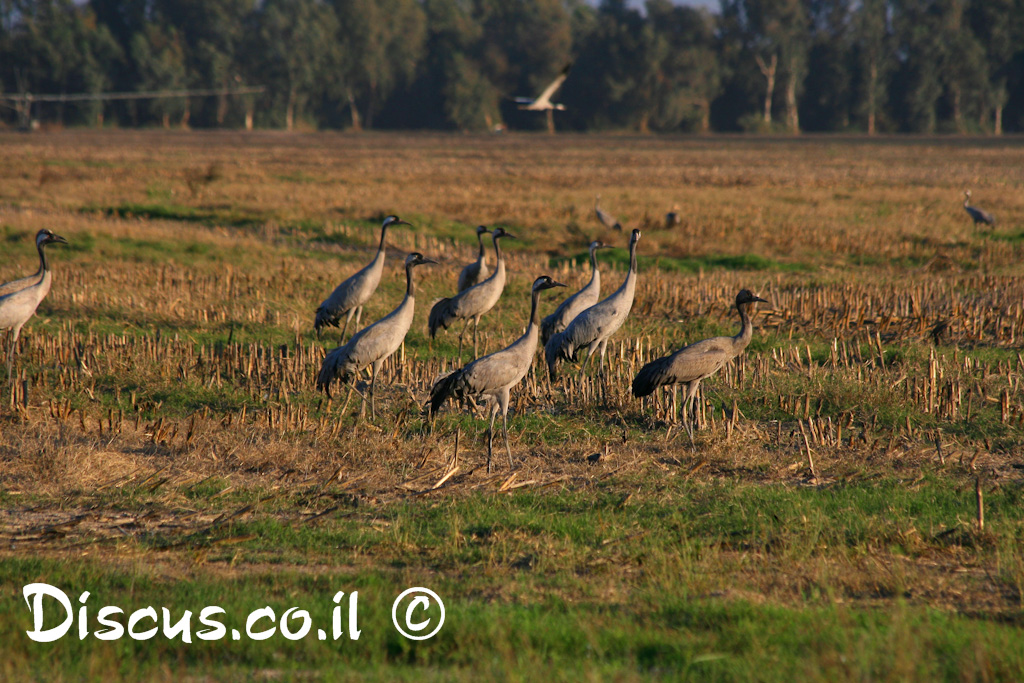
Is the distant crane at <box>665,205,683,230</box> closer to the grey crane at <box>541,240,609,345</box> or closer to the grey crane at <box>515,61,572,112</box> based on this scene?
the grey crane at <box>515,61,572,112</box>

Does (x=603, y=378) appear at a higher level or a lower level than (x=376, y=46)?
lower

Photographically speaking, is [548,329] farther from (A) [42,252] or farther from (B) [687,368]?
(A) [42,252]

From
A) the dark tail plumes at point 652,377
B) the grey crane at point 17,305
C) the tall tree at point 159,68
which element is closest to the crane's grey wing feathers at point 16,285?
the grey crane at point 17,305

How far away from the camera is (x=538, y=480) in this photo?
22.8 feet

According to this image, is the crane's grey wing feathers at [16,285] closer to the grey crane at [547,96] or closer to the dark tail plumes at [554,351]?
the dark tail plumes at [554,351]

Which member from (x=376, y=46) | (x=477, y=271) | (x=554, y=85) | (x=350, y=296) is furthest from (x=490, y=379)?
(x=376, y=46)

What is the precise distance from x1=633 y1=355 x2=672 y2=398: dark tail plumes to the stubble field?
0.36m

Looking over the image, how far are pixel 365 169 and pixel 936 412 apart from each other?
31784 millimetres

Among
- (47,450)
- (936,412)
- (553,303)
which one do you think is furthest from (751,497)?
(553,303)

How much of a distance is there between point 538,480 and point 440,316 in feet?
14.4

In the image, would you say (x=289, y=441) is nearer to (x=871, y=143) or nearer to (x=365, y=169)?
(x=365, y=169)

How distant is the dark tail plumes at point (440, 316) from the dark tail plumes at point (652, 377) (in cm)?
335

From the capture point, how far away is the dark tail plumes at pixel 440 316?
10.9 metres

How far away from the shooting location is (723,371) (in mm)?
9656
